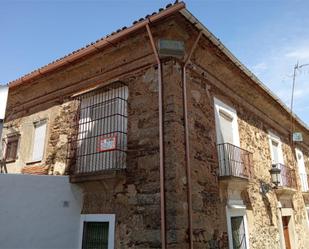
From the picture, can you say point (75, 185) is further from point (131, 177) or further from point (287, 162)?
point (287, 162)

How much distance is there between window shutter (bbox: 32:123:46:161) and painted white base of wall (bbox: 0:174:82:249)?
1.90 metres

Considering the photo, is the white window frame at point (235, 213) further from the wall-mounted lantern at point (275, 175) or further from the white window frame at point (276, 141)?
the white window frame at point (276, 141)

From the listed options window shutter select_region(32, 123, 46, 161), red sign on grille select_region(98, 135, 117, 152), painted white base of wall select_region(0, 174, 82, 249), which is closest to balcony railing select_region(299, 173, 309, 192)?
red sign on grille select_region(98, 135, 117, 152)

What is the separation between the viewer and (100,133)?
628cm

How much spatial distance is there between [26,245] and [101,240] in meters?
1.37

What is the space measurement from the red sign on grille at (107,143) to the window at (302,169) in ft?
30.9

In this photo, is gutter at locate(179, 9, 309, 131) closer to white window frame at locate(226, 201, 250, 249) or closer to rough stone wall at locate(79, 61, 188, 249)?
rough stone wall at locate(79, 61, 188, 249)

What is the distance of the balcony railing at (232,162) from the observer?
6.21 metres

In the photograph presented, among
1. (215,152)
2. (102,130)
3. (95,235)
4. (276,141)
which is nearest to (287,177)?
(276,141)

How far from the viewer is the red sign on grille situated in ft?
18.5

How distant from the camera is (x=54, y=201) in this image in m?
5.78

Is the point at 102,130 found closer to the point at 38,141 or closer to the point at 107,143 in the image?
the point at 107,143

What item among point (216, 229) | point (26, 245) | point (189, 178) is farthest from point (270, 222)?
point (26, 245)

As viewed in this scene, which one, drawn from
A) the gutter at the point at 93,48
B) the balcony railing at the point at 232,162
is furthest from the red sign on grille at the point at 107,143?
the balcony railing at the point at 232,162
